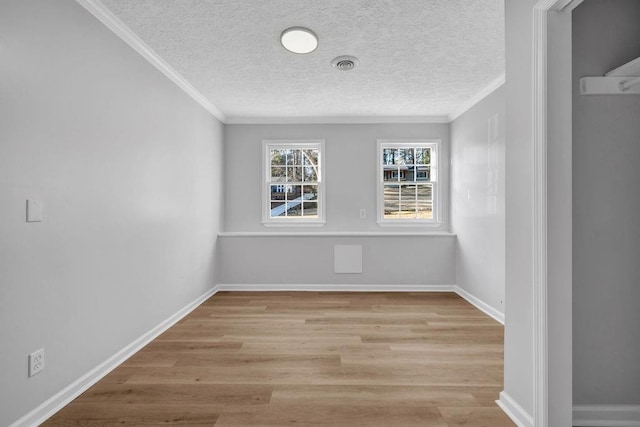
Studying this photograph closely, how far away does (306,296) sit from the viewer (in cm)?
454

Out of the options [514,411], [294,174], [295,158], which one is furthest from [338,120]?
[514,411]

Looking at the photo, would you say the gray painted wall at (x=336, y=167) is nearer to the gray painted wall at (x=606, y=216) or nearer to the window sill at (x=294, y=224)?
the window sill at (x=294, y=224)

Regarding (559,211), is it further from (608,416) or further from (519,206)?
(608,416)

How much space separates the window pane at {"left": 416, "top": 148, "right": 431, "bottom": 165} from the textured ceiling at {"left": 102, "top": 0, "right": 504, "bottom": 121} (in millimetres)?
849

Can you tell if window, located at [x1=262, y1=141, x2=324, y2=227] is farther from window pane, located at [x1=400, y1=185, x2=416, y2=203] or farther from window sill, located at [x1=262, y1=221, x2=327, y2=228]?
window pane, located at [x1=400, y1=185, x2=416, y2=203]

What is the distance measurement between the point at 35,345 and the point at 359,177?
4.01m

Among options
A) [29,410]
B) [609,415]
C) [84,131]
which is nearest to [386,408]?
[609,415]

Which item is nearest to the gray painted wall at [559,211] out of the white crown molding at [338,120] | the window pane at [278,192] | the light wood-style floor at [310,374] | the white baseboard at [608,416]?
the white baseboard at [608,416]

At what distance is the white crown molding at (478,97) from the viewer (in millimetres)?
3480

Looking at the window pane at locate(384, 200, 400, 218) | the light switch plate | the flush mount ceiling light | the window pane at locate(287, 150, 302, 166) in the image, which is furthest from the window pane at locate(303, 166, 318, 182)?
the light switch plate

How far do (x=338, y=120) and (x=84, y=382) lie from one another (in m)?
4.09

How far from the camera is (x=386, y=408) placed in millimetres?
1971

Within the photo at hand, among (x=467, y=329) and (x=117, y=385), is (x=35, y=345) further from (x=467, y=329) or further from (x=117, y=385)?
(x=467, y=329)

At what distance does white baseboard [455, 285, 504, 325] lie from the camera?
11.7 ft
